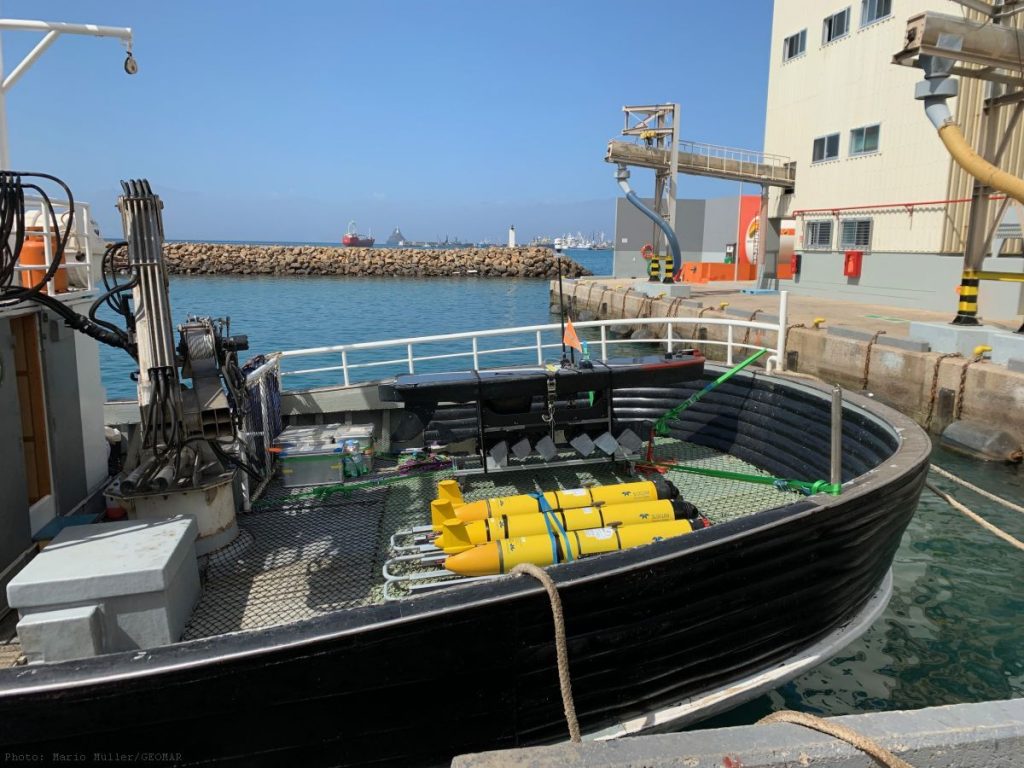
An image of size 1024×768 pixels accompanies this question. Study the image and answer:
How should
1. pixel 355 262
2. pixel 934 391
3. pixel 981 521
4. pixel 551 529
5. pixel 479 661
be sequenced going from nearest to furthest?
pixel 479 661
pixel 551 529
pixel 981 521
pixel 934 391
pixel 355 262

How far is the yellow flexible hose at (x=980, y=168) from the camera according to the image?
11.0 meters

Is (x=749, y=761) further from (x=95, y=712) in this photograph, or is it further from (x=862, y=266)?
(x=862, y=266)

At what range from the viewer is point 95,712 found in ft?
9.09

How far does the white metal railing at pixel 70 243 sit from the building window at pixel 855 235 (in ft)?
81.3

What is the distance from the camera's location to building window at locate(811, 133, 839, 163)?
2578cm

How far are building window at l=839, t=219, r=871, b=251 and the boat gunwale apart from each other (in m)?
23.4

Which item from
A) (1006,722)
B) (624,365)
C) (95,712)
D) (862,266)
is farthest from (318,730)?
(862,266)

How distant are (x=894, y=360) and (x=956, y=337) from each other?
3.59 ft

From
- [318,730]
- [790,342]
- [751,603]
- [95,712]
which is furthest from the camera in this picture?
[790,342]

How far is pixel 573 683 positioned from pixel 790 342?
14.4 metres

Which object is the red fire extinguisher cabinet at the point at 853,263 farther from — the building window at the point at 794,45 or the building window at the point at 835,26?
the building window at the point at 794,45

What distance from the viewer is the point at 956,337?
1245 cm

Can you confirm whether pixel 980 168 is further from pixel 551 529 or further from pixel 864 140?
pixel 864 140

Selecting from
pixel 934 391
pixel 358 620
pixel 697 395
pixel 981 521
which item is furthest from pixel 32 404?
pixel 934 391
